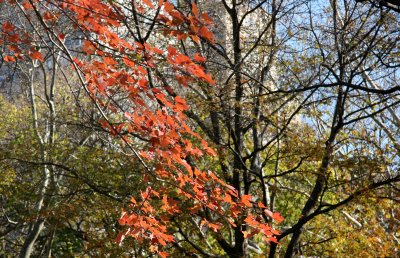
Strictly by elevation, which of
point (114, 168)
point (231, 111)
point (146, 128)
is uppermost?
point (231, 111)

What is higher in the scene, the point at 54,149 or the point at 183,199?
the point at 54,149

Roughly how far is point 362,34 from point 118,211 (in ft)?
13.8

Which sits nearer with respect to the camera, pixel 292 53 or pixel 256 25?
pixel 292 53

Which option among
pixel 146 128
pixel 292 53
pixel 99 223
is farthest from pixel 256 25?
pixel 146 128

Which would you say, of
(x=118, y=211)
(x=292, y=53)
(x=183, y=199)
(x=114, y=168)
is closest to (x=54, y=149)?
(x=114, y=168)

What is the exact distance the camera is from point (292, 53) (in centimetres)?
763

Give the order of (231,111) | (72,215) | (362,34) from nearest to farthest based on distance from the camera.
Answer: (362,34) < (231,111) < (72,215)

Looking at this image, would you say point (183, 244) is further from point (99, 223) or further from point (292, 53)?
point (292, 53)

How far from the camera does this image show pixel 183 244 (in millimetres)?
8656

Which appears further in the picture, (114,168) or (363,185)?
(114,168)

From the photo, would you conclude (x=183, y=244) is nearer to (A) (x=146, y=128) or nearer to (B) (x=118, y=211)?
A: (B) (x=118, y=211)

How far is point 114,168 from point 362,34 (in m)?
4.39

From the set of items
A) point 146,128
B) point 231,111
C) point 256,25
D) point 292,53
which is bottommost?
point 146,128

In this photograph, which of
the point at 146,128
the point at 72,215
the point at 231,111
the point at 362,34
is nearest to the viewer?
the point at 146,128
